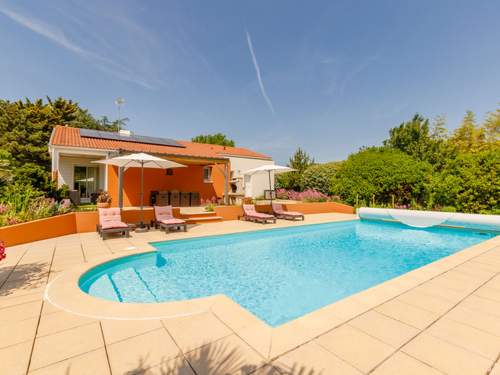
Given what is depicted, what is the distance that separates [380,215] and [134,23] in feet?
59.1

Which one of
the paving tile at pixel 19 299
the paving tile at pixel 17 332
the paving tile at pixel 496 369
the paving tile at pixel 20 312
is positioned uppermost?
the paving tile at pixel 19 299

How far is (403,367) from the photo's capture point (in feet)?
8.18

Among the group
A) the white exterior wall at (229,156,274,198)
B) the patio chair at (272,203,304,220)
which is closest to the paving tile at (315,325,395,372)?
the patio chair at (272,203,304,220)

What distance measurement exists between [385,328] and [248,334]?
182cm

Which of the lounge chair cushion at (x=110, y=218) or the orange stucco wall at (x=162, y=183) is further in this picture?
the orange stucco wall at (x=162, y=183)

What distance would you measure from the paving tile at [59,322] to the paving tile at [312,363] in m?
2.76

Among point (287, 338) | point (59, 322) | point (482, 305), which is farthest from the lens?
point (482, 305)

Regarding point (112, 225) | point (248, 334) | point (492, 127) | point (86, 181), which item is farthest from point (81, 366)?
point (492, 127)

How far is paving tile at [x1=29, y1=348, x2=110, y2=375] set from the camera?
244 centimetres

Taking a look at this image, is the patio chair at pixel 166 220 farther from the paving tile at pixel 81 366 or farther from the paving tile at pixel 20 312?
the paving tile at pixel 81 366

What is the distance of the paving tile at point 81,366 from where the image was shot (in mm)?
2441

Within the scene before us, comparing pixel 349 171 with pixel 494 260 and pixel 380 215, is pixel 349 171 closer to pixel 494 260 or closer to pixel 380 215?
pixel 380 215

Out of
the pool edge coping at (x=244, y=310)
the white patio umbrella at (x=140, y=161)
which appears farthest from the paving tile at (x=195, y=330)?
the white patio umbrella at (x=140, y=161)

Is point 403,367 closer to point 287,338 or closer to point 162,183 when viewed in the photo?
point 287,338
